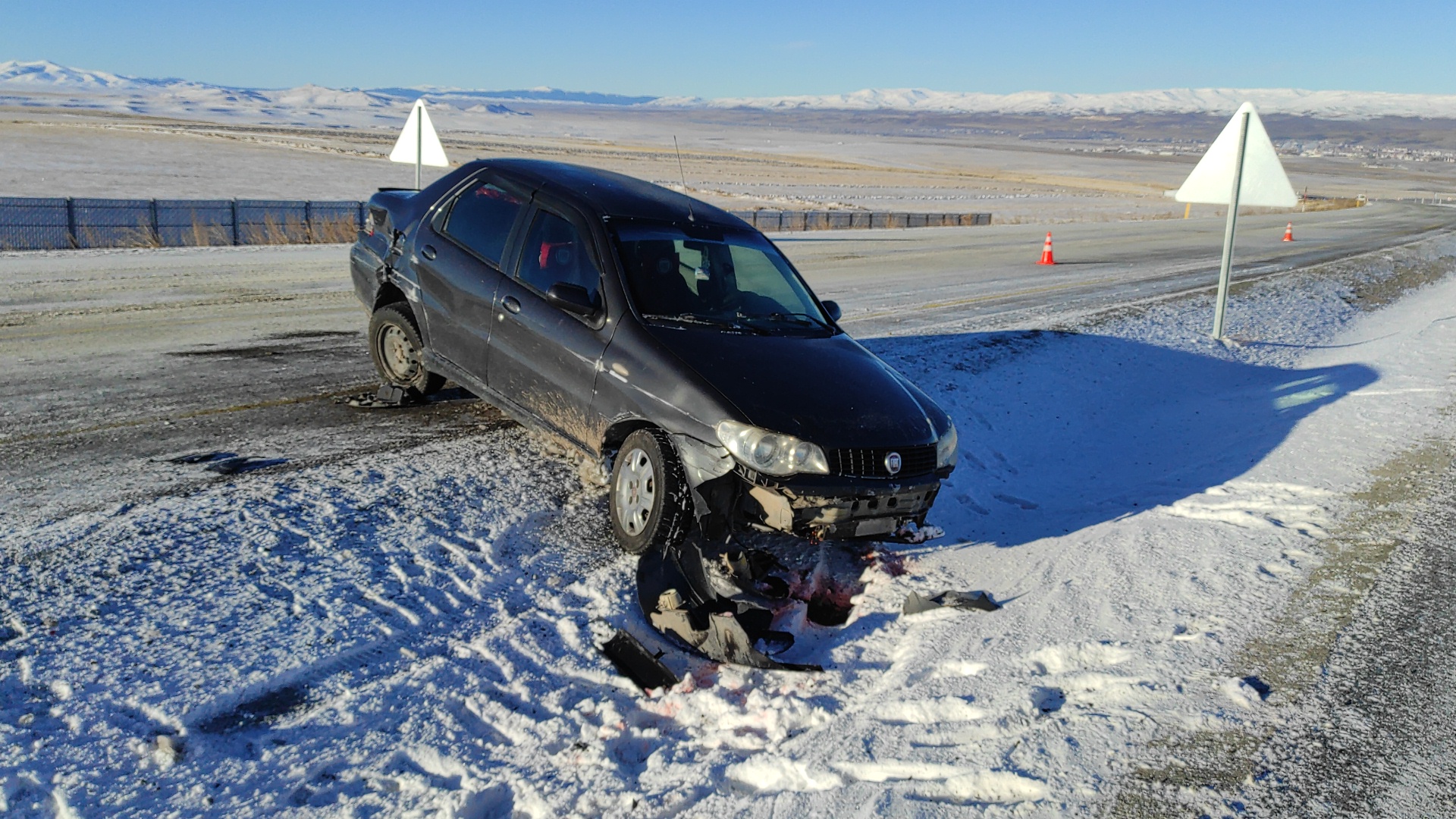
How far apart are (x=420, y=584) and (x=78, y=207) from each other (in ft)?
54.2

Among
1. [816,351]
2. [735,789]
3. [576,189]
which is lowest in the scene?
[735,789]

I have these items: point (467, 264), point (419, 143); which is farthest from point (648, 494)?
point (419, 143)

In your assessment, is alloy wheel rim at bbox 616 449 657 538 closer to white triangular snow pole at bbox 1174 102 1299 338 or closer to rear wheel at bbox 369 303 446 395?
rear wheel at bbox 369 303 446 395

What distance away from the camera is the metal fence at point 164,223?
1695 cm

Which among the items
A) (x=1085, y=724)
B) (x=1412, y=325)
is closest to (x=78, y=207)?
(x=1085, y=724)

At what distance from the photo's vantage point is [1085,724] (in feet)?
13.1

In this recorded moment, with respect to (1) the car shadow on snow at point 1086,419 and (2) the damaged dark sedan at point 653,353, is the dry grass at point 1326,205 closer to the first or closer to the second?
(1) the car shadow on snow at point 1086,419

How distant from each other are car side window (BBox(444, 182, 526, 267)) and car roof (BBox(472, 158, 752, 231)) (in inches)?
7.0

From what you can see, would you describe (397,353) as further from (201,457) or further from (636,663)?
(636,663)

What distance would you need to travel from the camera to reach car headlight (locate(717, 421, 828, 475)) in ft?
16.5

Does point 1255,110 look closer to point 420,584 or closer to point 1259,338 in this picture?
point 1259,338

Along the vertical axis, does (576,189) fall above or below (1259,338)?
above

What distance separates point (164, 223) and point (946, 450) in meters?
17.9

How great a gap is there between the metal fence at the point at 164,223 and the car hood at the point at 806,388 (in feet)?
47.4
